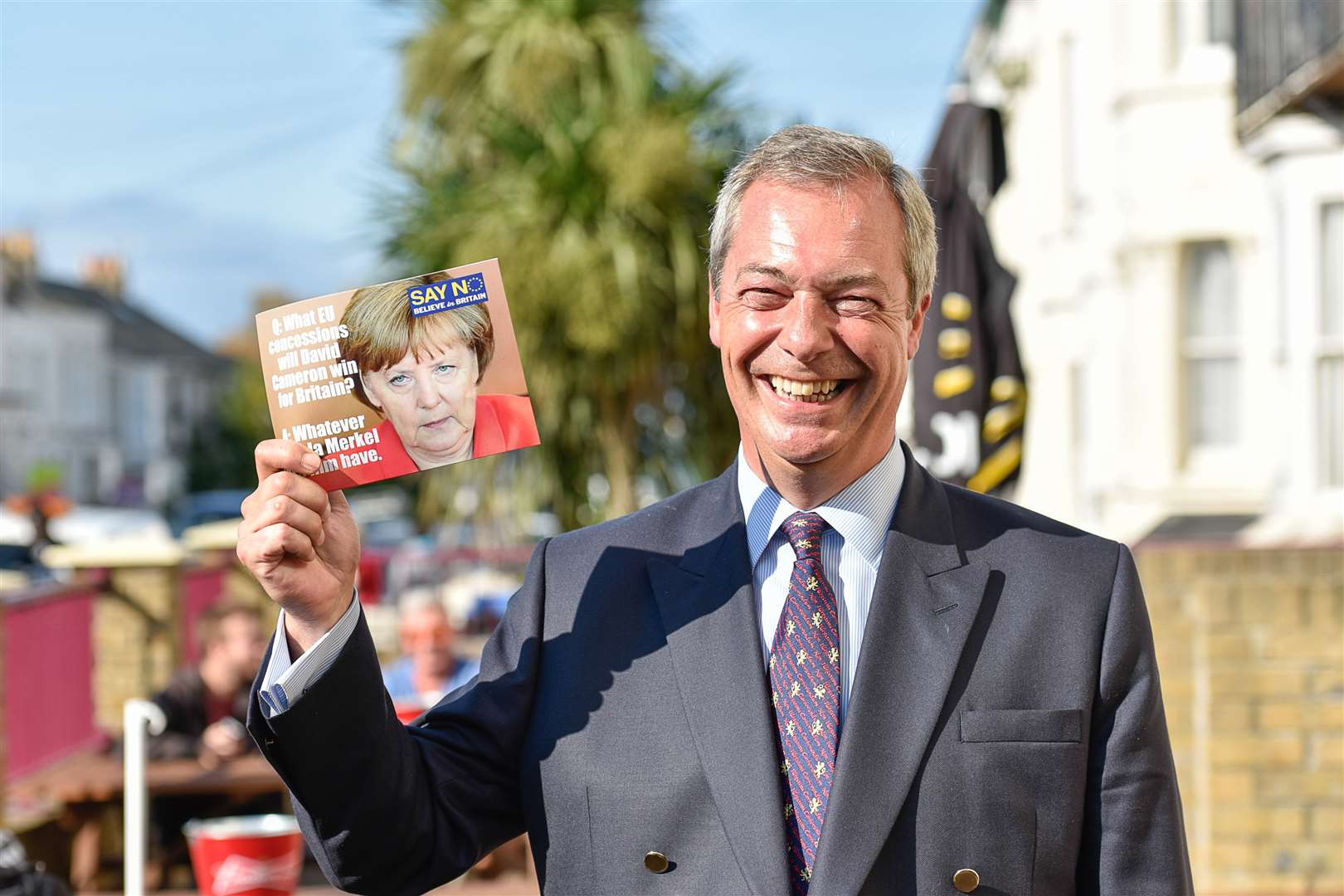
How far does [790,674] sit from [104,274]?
80284 mm

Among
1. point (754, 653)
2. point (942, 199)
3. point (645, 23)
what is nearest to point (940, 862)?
point (754, 653)

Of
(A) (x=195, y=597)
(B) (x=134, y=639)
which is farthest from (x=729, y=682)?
(A) (x=195, y=597)

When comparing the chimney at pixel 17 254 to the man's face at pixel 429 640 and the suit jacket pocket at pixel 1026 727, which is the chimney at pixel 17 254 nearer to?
the man's face at pixel 429 640

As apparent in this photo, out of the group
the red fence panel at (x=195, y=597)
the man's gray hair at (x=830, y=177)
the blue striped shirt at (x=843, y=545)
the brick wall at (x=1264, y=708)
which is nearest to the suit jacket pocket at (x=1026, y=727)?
the blue striped shirt at (x=843, y=545)

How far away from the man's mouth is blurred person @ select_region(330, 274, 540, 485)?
332mm

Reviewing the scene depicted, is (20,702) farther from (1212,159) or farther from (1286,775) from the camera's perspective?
(1212,159)

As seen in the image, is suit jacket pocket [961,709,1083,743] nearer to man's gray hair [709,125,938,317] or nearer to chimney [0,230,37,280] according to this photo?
man's gray hair [709,125,938,317]

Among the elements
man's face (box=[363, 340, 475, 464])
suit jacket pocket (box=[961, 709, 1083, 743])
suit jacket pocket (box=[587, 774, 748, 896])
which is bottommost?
suit jacket pocket (box=[587, 774, 748, 896])

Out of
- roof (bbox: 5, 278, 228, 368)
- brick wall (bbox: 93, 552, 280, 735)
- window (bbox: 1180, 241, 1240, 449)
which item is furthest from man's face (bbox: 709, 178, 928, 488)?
roof (bbox: 5, 278, 228, 368)

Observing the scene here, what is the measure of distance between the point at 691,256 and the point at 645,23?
13.6 feet

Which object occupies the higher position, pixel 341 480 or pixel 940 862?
pixel 341 480

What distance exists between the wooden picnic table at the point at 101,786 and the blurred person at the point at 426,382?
4.57m

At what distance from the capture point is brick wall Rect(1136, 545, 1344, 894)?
19.7 feet

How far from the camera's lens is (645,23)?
19359 millimetres
